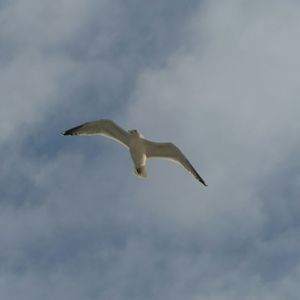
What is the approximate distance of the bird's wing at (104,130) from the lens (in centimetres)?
2356

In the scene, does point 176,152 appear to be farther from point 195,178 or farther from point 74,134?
point 74,134

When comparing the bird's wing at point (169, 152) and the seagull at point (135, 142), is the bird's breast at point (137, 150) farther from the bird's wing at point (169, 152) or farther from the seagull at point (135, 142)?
the bird's wing at point (169, 152)

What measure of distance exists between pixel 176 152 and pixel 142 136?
221 cm

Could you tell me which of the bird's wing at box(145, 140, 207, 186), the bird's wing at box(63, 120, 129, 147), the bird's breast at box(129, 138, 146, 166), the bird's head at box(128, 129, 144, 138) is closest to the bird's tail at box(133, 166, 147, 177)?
the bird's breast at box(129, 138, 146, 166)

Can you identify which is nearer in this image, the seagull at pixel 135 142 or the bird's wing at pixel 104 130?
the seagull at pixel 135 142

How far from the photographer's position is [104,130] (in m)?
24.0

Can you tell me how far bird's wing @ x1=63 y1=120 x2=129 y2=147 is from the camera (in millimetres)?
23562

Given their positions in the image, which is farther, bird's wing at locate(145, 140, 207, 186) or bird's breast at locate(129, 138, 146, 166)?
bird's wing at locate(145, 140, 207, 186)

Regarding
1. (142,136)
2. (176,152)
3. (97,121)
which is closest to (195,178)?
(176,152)

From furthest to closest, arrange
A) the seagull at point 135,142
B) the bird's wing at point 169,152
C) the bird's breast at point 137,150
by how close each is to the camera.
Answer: the bird's wing at point 169,152
the seagull at point 135,142
the bird's breast at point 137,150

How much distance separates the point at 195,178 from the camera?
22.8m

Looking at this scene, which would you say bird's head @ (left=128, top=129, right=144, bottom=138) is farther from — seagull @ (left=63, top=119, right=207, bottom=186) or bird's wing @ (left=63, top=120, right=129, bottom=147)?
bird's wing @ (left=63, top=120, right=129, bottom=147)

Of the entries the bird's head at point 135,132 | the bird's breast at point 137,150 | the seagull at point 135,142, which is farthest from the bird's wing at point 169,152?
the bird's head at point 135,132

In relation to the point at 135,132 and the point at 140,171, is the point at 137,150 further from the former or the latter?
the point at 140,171
